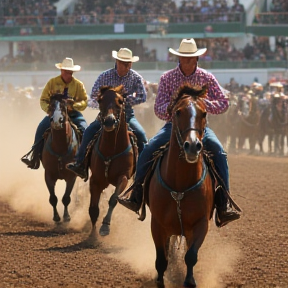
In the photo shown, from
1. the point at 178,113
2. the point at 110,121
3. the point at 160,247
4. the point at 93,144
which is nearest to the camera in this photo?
the point at 178,113

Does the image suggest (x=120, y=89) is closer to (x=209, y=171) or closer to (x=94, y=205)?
(x=94, y=205)

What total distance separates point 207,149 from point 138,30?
35.8 metres

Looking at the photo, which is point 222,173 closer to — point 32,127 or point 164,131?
point 164,131

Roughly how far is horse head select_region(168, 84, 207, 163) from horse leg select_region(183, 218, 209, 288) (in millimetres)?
675

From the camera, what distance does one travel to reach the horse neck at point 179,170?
Result: 631 centimetres

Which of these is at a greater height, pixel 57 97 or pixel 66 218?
pixel 57 97

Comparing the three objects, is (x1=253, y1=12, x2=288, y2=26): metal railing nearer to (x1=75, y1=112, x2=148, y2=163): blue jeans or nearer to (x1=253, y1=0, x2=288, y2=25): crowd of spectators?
(x1=253, y1=0, x2=288, y2=25): crowd of spectators

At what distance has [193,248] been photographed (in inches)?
249

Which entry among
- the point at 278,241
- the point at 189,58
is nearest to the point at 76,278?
the point at 189,58

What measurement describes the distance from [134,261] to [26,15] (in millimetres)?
38881

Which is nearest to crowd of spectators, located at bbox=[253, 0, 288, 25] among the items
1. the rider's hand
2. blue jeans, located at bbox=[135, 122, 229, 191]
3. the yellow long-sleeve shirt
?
the yellow long-sleeve shirt

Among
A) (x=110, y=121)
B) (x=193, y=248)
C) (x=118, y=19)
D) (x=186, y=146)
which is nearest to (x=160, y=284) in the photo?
(x=193, y=248)

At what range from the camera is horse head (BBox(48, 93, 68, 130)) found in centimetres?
1032

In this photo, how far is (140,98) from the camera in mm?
9633
